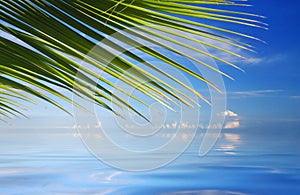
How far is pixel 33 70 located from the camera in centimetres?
68

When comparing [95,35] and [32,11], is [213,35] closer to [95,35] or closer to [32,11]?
[95,35]

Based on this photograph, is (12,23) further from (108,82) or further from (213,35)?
(213,35)

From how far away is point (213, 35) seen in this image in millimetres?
647

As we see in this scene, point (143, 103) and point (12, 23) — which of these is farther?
point (143, 103)

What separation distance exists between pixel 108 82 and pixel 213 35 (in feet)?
0.68

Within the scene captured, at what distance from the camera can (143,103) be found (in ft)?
2.64

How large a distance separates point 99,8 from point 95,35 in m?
0.04

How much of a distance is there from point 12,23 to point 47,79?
4.3 inches

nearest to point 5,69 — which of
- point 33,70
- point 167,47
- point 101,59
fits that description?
point 33,70

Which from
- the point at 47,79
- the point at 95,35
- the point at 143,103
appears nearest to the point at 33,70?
the point at 47,79

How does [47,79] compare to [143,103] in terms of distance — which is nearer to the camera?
[47,79]

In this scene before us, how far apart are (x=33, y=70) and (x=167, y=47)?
9.3 inches

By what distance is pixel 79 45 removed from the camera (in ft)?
2.15

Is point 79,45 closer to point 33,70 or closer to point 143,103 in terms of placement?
point 33,70
